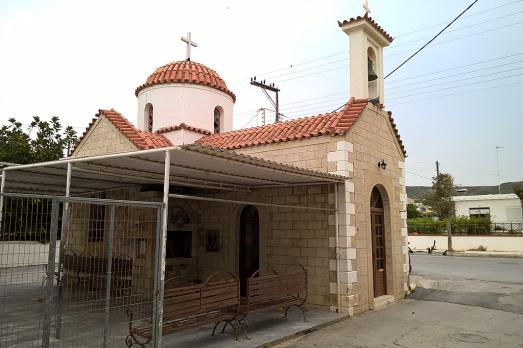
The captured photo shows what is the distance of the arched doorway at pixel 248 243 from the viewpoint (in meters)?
10.3

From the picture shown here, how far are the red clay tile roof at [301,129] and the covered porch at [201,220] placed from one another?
1174 mm

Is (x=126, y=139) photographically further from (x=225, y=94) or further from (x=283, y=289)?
(x=283, y=289)

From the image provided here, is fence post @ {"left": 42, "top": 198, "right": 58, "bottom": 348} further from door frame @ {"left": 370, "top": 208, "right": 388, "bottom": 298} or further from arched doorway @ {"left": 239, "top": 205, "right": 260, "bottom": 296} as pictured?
door frame @ {"left": 370, "top": 208, "right": 388, "bottom": 298}

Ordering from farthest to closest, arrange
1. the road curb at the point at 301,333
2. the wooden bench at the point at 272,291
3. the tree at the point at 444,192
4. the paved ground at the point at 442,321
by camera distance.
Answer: the tree at the point at 444,192
the wooden bench at the point at 272,291
the paved ground at the point at 442,321
the road curb at the point at 301,333

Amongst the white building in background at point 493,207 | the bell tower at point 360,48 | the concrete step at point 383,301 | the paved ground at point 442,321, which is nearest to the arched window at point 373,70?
the bell tower at point 360,48

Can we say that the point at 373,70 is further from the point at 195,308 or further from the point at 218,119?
the point at 195,308

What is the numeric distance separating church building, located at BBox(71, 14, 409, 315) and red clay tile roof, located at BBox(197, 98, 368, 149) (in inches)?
1.2

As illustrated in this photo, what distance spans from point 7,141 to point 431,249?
81.9 ft

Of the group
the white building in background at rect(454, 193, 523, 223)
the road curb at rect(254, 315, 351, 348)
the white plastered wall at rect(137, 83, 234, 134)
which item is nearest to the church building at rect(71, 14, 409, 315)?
the road curb at rect(254, 315, 351, 348)

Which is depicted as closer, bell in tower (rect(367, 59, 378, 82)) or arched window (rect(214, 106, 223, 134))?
bell in tower (rect(367, 59, 378, 82))

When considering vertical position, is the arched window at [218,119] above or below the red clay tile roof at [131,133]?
above

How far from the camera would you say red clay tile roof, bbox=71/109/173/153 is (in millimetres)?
10406

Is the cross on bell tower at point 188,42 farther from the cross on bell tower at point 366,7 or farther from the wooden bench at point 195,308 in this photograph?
the wooden bench at point 195,308

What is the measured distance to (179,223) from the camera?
425 inches
